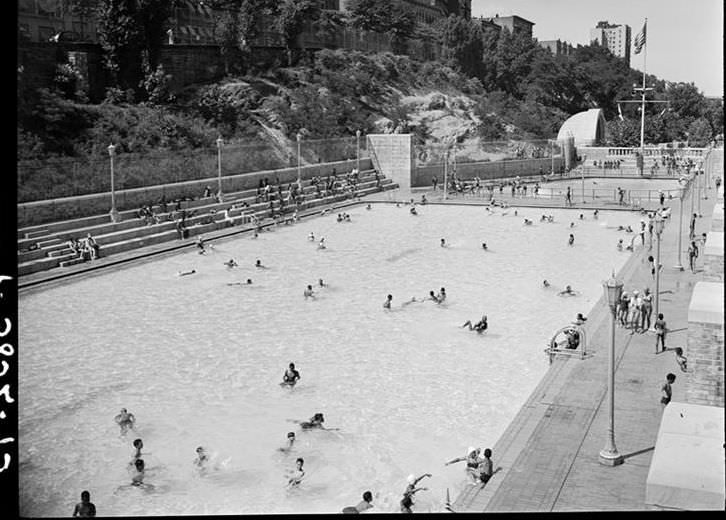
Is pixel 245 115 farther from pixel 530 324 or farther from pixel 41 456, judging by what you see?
pixel 41 456

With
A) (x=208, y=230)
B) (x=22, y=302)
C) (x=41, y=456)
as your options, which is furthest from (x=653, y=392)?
(x=208, y=230)

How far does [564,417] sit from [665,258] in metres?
15.0

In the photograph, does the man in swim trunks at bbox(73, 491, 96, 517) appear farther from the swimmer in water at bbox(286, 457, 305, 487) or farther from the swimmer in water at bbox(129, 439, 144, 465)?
the swimmer in water at bbox(286, 457, 305, 487)

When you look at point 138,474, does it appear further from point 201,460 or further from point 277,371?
point 277,371

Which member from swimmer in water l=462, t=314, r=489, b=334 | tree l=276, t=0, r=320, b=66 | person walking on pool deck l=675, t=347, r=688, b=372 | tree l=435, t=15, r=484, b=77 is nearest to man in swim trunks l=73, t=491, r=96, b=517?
person walking on pool deck l=675, t=347, r=688, b=372

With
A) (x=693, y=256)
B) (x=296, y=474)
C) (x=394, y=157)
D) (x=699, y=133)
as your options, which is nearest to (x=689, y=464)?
(x=296, y=474)

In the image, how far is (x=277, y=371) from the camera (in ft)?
54.3

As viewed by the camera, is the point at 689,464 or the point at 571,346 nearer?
the point at 689,464

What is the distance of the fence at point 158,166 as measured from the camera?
2955 cm

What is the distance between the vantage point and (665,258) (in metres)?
26.2

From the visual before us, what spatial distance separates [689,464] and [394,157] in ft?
145

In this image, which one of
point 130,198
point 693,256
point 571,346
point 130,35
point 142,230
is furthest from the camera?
point 130,35

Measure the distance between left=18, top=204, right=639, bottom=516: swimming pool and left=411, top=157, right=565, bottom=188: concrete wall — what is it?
23.3 metres

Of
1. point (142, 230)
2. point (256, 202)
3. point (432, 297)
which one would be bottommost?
point (432, 297)
